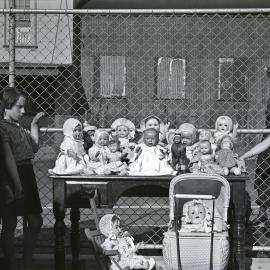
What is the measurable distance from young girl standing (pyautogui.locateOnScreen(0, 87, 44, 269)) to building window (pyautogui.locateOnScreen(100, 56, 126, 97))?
388 inches

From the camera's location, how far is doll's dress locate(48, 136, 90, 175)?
532 centimetres

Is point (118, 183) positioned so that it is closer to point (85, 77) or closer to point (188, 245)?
point (188, 245)

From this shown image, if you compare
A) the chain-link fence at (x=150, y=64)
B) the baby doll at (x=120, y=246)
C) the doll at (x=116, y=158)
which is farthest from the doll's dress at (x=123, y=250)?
the chain-link fence at (x=150, y=64)

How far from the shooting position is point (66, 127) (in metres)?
5.62

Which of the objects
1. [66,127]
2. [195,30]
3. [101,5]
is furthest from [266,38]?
[66,127]

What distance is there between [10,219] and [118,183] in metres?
0.93

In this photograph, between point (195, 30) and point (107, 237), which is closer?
point (107, 237)

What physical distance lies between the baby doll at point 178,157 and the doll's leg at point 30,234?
1.24 meters

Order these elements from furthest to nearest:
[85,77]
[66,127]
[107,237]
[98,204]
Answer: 1. [85,77]
2. [66,127]
3. [98,204]
4. [107,237]

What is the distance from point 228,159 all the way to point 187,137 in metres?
0.49

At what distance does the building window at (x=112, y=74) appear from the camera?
1526 cm

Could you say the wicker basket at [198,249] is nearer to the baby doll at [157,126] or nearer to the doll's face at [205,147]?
the doll's face at [205,147]

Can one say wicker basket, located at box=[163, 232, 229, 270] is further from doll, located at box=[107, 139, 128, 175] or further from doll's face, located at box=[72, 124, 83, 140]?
doll's face, located at box=[72, 124, 83, 140]

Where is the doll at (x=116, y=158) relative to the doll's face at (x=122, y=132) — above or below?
below
